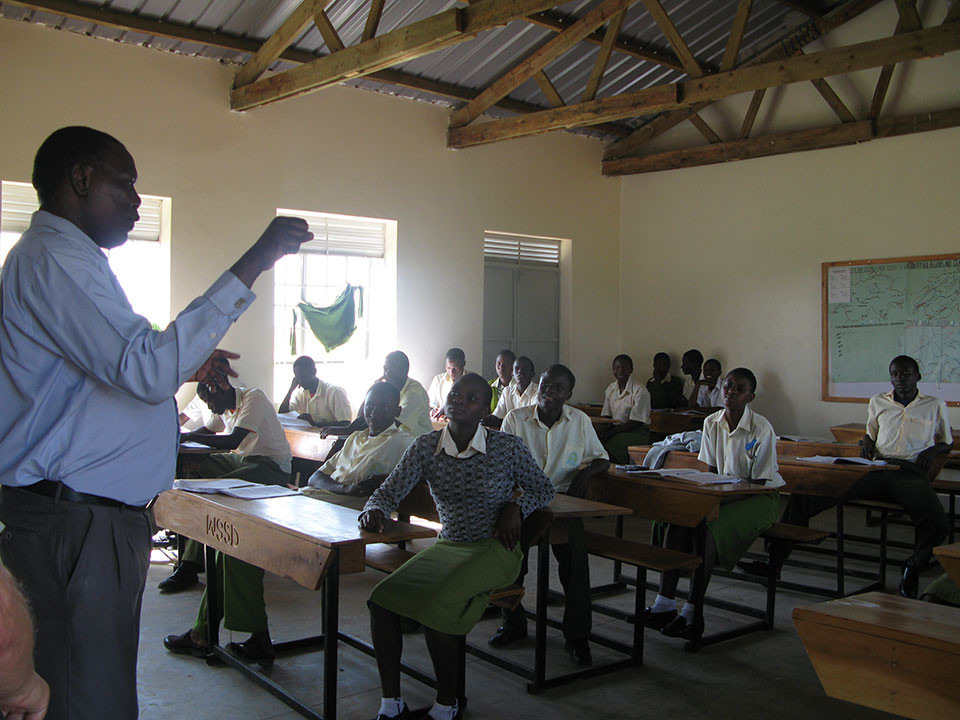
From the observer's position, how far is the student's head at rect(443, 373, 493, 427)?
3.36m

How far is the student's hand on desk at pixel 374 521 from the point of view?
2.89 meters

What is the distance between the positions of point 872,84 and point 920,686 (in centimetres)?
757

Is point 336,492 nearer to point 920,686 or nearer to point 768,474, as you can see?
point 768,474

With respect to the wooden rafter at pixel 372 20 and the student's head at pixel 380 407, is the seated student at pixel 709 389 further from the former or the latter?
the student's head at pixel 380 407

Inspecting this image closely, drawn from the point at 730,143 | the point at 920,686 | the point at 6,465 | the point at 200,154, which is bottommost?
the point at 920,686

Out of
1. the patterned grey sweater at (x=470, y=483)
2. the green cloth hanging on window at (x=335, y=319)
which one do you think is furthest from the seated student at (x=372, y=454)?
the green cloth hanging on window at (x=335, y=319)

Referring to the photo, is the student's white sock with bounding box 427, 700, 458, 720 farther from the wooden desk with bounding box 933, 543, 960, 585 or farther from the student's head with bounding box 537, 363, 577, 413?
the student's head with bounding box 537, 363, 577, 413

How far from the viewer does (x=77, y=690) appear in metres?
1.60

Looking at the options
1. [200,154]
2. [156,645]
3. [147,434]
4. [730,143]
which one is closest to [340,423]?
[200,154]

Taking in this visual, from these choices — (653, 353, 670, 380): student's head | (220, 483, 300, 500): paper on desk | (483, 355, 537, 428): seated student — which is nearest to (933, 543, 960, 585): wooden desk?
(220, 483, 300, 500): paper on desk

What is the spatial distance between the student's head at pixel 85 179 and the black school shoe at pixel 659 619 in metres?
3.17

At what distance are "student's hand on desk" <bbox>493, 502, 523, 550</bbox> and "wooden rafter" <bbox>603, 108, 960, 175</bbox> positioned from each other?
646cm

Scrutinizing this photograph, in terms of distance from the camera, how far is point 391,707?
3014mm

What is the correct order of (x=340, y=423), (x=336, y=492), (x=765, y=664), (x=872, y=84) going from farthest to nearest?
1. (x=872, y=84)
2. (x=340, y=423)
3. (x=336, y=492)
4. (x=765, y=664)
